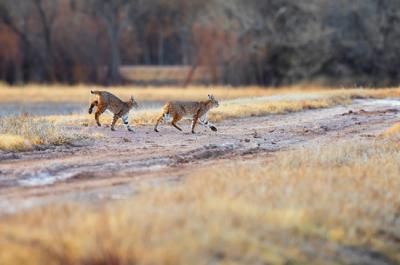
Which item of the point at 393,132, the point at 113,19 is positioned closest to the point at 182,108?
the point at 393,132

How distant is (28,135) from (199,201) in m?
8.13

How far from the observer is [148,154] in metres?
17.7

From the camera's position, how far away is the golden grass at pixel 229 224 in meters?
9.70

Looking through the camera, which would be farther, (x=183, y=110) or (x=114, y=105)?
(x=114, y=105)

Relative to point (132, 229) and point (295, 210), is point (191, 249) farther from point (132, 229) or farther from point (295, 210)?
point (295, 210)

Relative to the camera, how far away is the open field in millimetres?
9844

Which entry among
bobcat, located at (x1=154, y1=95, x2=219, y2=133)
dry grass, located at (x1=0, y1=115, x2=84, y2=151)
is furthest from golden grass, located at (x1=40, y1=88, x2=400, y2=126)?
dry grass, located at (x1=0, y1=115, x2=84, y2=151)

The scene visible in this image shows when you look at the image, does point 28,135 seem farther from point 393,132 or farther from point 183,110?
point 393,132

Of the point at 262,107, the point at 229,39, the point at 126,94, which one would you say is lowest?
the point at 126,94

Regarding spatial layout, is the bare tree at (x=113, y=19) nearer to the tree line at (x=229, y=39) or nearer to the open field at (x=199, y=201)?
the tree line at (x=229, y=39)

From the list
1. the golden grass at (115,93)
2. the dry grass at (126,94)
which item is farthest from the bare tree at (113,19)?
the golden grass at (115,93)

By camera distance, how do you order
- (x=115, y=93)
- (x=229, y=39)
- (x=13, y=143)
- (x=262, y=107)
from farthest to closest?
(x=229, y=39), (x=115, y=93), (x=262, y=107), (x=13, y=143)

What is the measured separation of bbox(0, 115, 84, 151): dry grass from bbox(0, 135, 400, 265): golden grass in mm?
4860

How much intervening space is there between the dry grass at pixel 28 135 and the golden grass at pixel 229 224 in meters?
4.86
